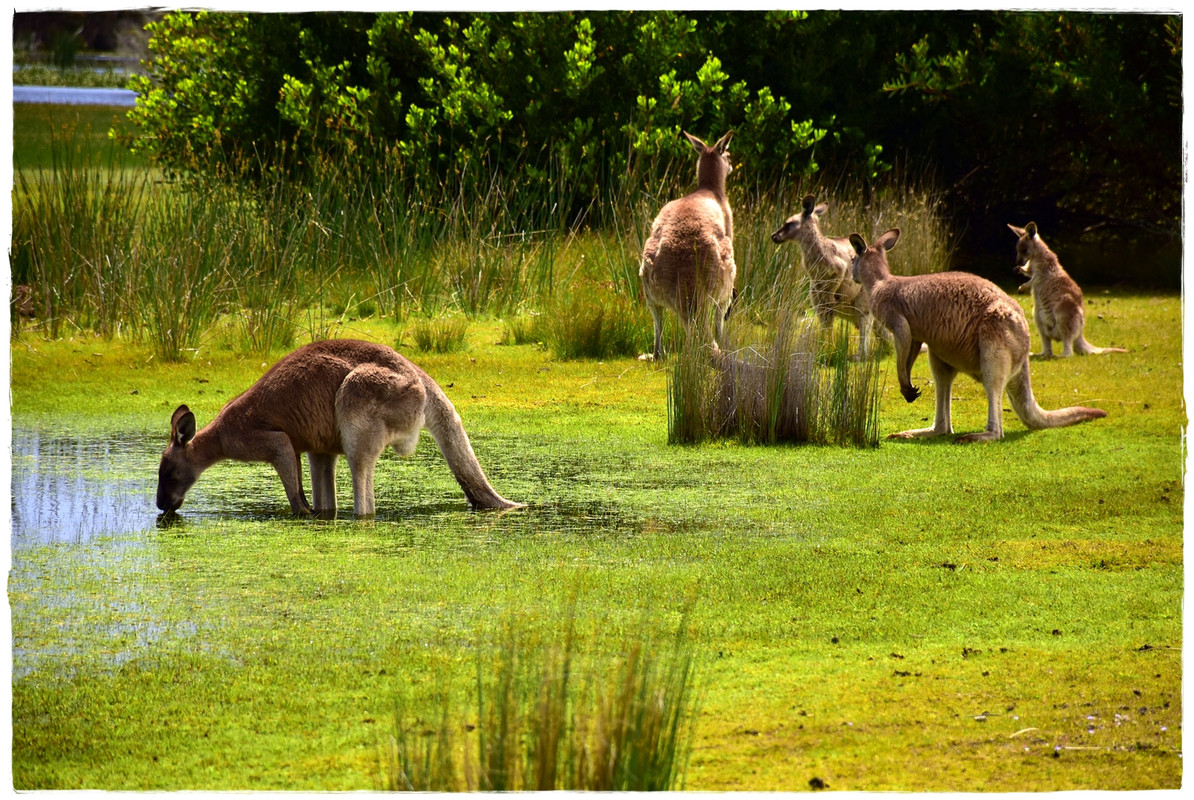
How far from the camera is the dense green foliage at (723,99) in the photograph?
39.7 ft

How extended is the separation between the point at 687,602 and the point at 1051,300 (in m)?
5.84

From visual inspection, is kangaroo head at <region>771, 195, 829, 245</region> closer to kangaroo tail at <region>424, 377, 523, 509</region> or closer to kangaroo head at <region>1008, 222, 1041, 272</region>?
kangaroo head at <region>1008, 222, 1041, 272</region>

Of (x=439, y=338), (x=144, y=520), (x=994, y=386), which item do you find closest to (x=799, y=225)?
(x=439, y=338)

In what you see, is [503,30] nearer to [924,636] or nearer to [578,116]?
[578,116]

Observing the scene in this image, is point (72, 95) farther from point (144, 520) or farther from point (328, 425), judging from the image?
point (328, 425)

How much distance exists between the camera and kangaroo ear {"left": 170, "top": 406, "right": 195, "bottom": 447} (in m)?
5.66

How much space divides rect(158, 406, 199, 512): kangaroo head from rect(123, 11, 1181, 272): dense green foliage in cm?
601

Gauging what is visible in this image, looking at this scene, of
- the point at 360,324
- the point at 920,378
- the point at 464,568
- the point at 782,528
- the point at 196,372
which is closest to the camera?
the point at 464,568

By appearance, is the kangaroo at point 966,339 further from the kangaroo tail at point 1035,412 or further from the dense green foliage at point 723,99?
the dense green foliage at point 723,99

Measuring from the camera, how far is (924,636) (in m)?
4.19

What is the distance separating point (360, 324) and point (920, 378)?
13.1 feet

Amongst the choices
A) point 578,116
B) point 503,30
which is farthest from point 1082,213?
point 503,30

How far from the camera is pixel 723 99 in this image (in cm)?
1308

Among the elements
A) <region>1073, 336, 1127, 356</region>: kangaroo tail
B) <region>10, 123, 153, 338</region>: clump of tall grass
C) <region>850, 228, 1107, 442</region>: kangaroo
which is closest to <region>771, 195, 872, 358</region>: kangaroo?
<region>1073, 336, 1127, 356</region>: kangaroo tail
